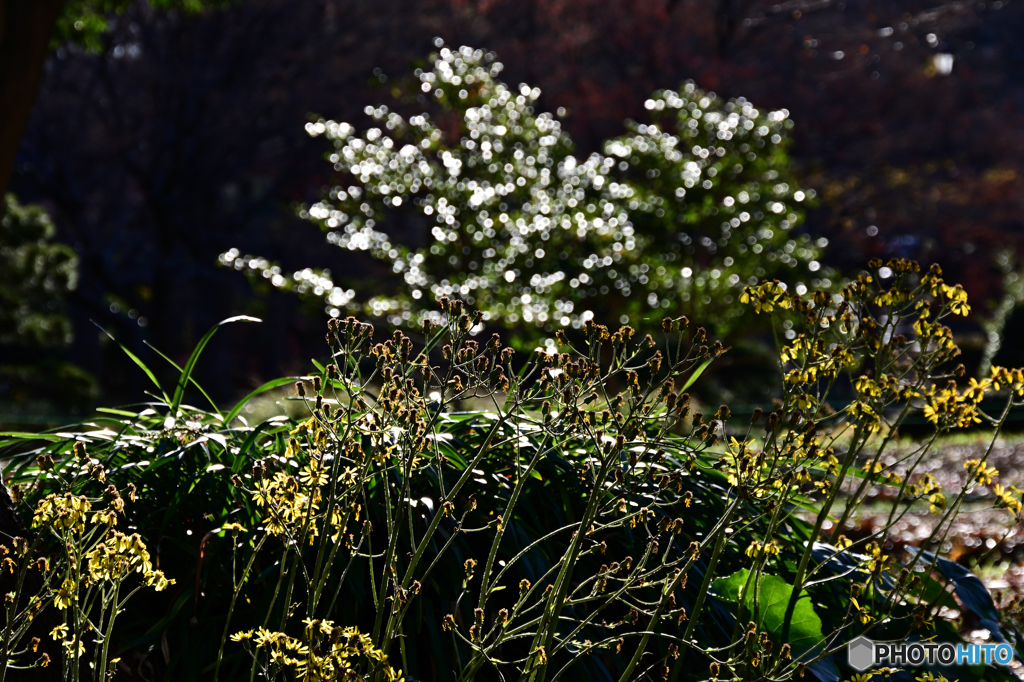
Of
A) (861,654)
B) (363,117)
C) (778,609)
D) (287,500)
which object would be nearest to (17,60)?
(287,500)

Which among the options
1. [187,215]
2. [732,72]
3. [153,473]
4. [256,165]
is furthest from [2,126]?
A: [732,72]

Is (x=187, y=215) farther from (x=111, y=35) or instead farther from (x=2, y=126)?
(x=2, y=126)

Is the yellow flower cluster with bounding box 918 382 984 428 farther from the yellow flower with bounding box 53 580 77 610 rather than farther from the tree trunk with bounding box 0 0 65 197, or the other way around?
the tree trunk with bounding box 0 0 65 197

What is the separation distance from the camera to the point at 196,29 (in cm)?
1588

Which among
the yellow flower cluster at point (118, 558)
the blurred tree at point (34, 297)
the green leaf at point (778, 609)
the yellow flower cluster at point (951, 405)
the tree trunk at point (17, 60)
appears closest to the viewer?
the yellow flower cluster at point (118, 558)

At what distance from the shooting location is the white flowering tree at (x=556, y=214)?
1057 cm

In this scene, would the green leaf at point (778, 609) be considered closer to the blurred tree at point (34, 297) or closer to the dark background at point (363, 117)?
the dark background at point (363, 117)

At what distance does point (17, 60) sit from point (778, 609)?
6.22 m

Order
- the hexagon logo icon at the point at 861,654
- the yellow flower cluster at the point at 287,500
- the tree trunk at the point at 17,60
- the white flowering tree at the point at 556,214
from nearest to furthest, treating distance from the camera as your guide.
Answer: the yellow flower cluster at the point at 287,500, the hexagon logo icon at the point at 861,654, the tree trunk at the point at 17,60, the white flowering tree at the point at 556,214

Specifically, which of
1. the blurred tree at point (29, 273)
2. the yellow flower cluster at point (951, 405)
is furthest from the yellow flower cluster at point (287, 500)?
the blurred tree at point (29, 273)

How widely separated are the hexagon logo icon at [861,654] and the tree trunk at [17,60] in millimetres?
5982

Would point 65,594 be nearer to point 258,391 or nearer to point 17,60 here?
point 258,391

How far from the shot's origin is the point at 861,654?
2.48 metres

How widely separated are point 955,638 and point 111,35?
17.3 meters
